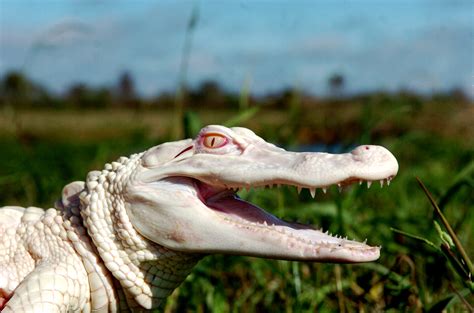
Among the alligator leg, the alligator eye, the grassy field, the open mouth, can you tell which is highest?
the alligator eye

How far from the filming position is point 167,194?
8.55 ft

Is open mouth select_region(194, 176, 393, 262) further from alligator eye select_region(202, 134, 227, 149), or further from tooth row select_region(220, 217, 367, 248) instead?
alligator eye select_region(202, 134, 227, 149)

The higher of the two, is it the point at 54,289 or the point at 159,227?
the point at 159,227

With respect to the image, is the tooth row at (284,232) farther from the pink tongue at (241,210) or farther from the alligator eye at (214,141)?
the alligator eye at (214,141)

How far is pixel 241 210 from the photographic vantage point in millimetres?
2623

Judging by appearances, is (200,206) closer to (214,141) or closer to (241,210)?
(241,210)

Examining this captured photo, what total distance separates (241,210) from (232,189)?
15 centimetres

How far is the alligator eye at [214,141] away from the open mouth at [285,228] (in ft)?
0.50

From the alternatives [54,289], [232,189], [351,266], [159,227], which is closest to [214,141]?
[232,189]

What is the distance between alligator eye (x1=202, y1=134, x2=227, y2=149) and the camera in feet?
8.77

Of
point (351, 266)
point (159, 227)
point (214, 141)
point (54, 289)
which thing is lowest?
point (351, 266)

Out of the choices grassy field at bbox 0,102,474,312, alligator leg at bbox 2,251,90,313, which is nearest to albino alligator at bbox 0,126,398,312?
alligator leg at bbox 2,251,90,313

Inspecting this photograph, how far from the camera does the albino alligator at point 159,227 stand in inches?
95.0

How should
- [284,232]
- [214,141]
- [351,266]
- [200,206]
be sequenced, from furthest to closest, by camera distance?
[351,266], [214,141], [200,206], [284,232]
